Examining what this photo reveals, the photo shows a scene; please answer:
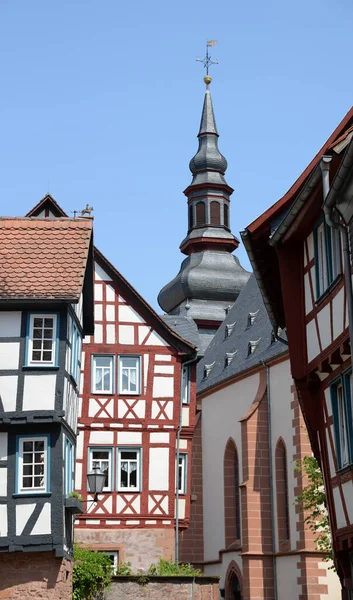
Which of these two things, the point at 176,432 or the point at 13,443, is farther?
the point at 176,432

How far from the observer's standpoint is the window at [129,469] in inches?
1113

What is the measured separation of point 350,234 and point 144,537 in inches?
659

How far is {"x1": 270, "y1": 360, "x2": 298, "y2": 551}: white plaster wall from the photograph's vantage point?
3481 cm

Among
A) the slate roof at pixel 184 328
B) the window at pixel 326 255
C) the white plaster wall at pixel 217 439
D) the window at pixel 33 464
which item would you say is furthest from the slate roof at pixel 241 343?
the window at pixel 326 255

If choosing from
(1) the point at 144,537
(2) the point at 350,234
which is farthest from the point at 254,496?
(2) the point at 350,234

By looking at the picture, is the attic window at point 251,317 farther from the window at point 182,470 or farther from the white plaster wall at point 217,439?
the window at point 182,470

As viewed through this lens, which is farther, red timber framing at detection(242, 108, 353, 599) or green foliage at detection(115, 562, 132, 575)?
green foliage at detection(115, 562, 132, 575)

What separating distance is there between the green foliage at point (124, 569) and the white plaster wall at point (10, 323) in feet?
26.1

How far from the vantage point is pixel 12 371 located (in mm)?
20188

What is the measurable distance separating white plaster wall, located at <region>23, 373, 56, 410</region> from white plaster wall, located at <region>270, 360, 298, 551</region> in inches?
622

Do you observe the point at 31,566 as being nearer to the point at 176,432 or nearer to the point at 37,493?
the point at 37,493

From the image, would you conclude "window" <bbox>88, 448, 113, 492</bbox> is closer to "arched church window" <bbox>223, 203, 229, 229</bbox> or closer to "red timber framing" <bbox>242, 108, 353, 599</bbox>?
"red timber framing" <bbox>242, 108, 353, 599</bbox>

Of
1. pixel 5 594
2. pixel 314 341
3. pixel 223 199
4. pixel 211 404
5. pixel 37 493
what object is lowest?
pixel 5 594

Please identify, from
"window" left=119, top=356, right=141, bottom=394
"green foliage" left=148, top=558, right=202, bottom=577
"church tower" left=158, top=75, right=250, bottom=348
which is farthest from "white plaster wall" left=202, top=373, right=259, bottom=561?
"church tower" left=158, top=75, right=250, bottom=348
